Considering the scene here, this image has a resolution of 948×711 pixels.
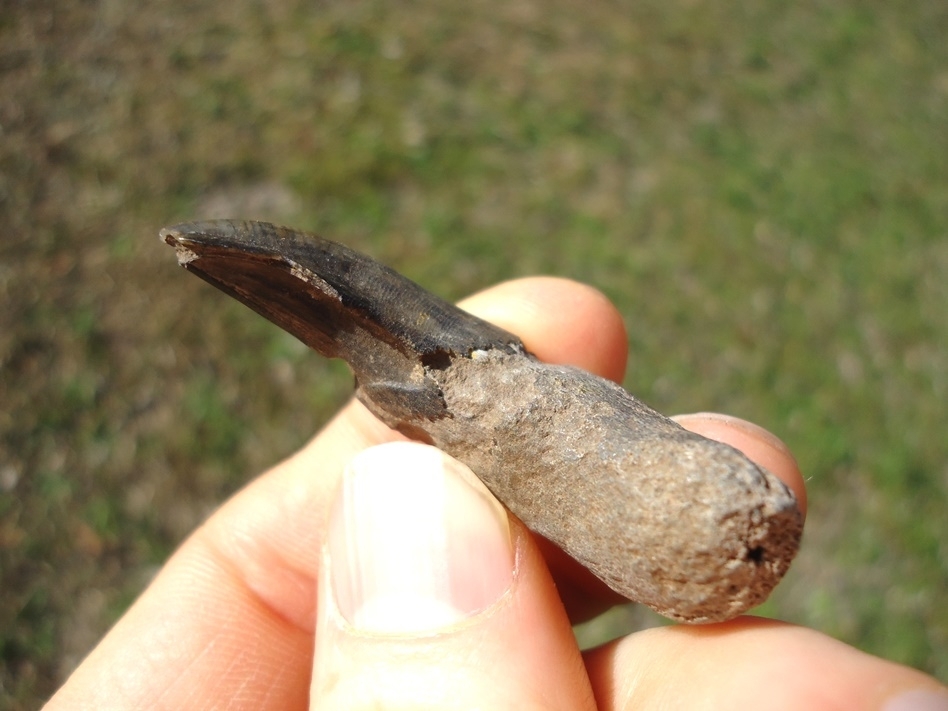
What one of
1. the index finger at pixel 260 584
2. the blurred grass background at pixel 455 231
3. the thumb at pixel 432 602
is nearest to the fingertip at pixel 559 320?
the index finger at pixel 260 584

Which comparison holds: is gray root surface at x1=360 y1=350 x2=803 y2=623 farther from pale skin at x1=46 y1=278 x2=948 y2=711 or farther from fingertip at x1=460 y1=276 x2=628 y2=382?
fingertip at x1=460 y1=276 x2=628 y2=382

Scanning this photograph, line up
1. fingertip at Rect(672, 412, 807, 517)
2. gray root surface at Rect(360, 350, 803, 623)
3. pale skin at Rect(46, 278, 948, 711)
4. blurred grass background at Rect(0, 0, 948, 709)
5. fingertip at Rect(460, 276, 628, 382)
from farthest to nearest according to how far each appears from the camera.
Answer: blurred grass background at Rect(0, 0, 948, 709), fingertip at Rect(460, 276, 628, 382), fingertip at Rect(672, 412, 807, 517), pale skin at Rect(46, 278, 948, 711), gray root surface at Rect(360, 350, 803, 623)

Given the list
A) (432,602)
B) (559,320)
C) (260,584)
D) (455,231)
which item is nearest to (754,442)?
(559,320)

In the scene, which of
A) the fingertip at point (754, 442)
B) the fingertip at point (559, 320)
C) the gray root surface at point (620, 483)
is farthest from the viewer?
the fingertip at point (559, 320)

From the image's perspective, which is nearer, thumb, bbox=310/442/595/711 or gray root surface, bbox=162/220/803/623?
gray root surface, bbox=162/220/803/623

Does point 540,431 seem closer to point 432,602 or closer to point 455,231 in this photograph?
point 432,602

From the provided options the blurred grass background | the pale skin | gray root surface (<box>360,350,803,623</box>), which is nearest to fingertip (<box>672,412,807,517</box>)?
the pale skin

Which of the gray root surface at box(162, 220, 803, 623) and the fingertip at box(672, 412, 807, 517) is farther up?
the gray root surface at box(162, 220, 803, 623)

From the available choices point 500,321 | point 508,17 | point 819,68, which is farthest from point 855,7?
point 500,321

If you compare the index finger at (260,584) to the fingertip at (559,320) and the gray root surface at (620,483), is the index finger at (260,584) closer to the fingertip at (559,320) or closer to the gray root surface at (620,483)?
the fingertip at (559,320)
